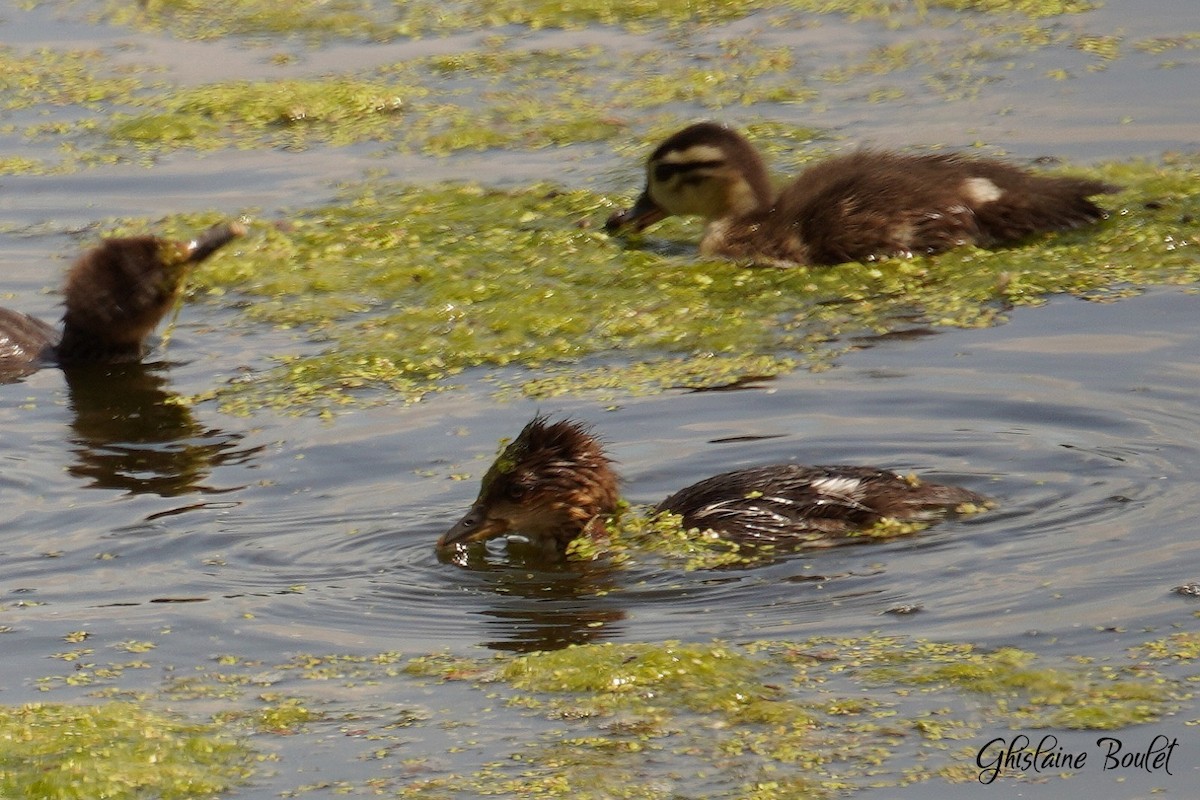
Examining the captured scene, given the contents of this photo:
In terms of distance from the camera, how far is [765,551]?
6137mm

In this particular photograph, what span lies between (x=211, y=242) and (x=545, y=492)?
3.10 m

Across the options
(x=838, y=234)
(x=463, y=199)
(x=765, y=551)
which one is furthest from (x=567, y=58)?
(x=765, y=551)

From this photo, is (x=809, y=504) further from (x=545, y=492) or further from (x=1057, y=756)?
(x=1057, y=756)

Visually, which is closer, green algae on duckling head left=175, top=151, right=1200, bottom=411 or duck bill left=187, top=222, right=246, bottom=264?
green algae on duckling head left=175, top=151, right=1200, bottom=411

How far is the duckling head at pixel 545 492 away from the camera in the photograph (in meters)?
6.30

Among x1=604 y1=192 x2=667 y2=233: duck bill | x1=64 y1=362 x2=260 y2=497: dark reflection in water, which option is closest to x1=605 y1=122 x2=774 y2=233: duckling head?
x1=604 y1=192 x2=667 y2=233: duck bill

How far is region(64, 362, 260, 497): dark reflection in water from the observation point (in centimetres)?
729

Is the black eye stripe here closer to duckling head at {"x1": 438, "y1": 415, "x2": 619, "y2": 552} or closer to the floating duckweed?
duckling head at {"x1": 438, "y1": 415, "x2": 619, "y2": 552}

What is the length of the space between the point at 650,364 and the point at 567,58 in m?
5.49

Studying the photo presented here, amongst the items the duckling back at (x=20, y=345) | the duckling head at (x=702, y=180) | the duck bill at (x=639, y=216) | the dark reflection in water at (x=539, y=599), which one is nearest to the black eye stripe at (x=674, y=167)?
the duckling head at (x=702, y=180)

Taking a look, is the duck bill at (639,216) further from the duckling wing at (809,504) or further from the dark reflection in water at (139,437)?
the duckling wing at (809,504)

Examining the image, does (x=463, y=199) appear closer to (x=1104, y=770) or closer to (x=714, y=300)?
(x=714, y=300)

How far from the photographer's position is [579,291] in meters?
8.97

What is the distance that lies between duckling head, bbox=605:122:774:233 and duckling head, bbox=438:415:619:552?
314cm
